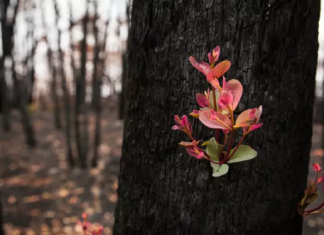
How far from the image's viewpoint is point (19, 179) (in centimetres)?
813

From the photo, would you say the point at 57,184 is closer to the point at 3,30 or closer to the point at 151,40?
the point at 3,30

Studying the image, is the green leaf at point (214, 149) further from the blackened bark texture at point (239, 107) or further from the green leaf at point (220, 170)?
the blackened bark texture at point (239, 107)

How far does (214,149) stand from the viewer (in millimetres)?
865

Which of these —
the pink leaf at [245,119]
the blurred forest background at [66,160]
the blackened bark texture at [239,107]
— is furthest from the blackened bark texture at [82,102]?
the pink leaf at [245,119]

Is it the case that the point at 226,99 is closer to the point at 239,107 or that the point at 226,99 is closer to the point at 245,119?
the point at 245,119

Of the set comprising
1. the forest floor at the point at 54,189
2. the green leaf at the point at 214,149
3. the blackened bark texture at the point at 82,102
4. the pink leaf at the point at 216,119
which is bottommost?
the forest floor at the point at 54,189

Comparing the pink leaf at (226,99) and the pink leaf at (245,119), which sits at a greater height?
the pink leaf at (226,99)

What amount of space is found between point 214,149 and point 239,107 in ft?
0.63

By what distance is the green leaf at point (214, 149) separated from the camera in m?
0.86

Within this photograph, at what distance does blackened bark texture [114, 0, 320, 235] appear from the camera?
38.2 inches

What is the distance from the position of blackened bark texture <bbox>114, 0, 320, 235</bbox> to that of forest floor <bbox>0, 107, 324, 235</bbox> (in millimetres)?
4785

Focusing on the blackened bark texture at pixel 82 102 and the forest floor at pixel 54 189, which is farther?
the blackened bark texture at pixel 82 102

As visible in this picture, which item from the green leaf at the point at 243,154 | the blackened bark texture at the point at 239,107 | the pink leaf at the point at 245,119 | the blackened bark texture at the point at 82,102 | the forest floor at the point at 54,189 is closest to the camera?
the pink leaf at the point at 245,119

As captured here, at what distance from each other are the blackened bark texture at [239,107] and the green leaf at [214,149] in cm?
14
